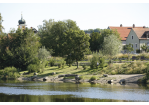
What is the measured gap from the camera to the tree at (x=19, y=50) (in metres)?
51.3

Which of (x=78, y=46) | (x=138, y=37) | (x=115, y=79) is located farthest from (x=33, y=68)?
(x=138, y=37)

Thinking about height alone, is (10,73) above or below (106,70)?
below

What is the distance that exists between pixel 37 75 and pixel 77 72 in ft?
25.8

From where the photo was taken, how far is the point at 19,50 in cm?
5172

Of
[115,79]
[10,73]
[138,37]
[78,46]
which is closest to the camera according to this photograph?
[115,79]

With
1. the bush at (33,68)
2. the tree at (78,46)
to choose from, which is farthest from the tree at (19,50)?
the tree at (78,46)

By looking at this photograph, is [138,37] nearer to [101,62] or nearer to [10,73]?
[101,62]

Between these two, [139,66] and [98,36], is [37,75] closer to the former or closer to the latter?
[139,66]

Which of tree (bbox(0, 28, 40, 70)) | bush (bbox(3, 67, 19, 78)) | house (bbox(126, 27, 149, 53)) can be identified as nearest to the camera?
bush (bbox(3, 67, 19, 78))

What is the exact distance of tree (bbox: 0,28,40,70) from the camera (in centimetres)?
5128

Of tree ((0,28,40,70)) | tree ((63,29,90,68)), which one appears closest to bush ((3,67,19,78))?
tree ((0,28,40,70))

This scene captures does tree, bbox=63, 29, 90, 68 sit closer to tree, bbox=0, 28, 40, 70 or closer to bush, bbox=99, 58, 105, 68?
bush, bbox=99, 58, 105, 68

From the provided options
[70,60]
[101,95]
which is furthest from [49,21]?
[101,95]

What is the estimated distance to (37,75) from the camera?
44062mm
